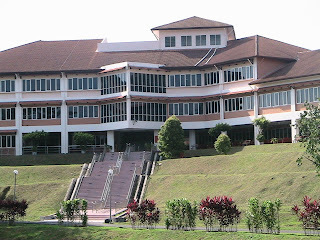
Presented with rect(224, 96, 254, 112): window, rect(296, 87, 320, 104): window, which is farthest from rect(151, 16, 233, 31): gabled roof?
rect(296, 87, 320, 104): window

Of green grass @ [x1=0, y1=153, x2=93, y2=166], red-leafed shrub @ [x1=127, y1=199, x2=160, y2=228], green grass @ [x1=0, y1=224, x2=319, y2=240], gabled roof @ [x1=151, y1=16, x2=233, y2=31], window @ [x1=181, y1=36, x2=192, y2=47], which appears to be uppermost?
gabled roof @ [x1=151, y1=16, x2=233, y2=31]

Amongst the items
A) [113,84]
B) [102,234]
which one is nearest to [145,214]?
[102,234]

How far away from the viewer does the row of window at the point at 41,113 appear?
69188mm

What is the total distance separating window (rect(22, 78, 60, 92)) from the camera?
2736 inches

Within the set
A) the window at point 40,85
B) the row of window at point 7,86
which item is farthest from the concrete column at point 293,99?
the row of window at point 7,86

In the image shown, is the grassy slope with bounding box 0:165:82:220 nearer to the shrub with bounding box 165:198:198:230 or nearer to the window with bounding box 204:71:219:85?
the shrub with bounding box 165:198:198:230

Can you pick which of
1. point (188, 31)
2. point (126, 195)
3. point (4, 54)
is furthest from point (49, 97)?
point (126, 195)

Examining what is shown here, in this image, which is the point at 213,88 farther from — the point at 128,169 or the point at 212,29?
the point at 128,169

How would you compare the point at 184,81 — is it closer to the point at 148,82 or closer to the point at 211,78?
the point at 211,78

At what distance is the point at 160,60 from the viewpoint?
69.7 meters

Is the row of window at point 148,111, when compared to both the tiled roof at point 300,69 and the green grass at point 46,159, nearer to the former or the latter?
the green grass at point 46,159

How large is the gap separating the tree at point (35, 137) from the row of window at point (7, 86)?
537 cm

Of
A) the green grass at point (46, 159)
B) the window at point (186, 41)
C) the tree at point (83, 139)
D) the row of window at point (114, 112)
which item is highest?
the window at point (186, 41)

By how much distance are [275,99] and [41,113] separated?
22.7 meters
